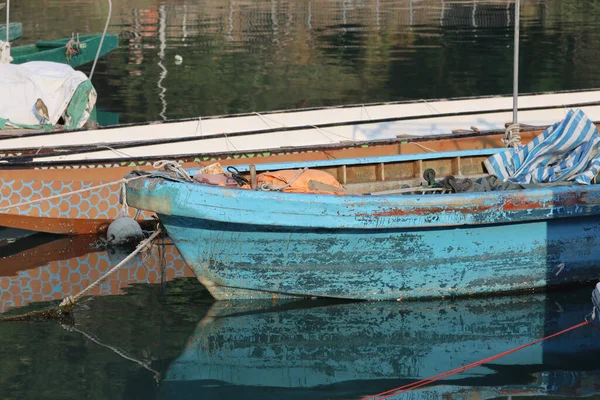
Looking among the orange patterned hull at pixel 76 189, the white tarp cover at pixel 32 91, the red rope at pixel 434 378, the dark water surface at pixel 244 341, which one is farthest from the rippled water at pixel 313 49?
the red rope at pixel 434 378

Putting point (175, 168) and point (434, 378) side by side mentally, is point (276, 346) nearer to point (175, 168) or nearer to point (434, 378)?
point (434, 378)

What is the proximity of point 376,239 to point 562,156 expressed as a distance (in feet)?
8.10

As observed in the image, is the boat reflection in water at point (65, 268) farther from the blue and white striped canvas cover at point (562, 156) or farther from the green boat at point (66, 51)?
the green boat at point (66, 51)

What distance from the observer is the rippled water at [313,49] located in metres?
22.5

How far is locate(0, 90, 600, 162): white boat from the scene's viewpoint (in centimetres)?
1261

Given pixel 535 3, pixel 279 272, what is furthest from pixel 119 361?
pixel 535 3

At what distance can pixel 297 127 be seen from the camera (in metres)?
13.8

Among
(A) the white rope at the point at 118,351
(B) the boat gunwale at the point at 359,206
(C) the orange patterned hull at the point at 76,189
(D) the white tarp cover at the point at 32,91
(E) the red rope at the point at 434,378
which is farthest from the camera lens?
(D) the white tarp cover at the point at 32,91

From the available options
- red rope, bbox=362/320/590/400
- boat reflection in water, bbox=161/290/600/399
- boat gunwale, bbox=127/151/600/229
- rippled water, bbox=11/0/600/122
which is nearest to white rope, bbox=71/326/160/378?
boat reflection in water, bbox=161/290/600/399

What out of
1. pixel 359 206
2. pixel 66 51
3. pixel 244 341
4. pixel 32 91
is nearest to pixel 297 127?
pixel 32 91

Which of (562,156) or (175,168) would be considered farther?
(562,156)

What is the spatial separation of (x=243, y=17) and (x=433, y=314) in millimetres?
29626

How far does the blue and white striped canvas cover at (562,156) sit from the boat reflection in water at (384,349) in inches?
46.4

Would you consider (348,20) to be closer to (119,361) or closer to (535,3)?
(535,3)
